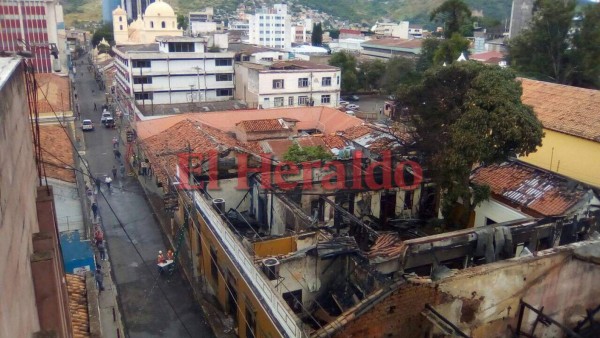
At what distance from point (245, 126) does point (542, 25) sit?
22.0 m

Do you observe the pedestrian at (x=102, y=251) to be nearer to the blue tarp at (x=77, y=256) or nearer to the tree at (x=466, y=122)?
the blue tarp at (x=77, y=256)

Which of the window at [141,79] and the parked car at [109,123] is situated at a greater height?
the window at [141,79]

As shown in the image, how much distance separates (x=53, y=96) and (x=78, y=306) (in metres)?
21.4

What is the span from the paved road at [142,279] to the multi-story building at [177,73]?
625 inches

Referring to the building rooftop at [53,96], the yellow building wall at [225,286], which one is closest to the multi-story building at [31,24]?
the building rooftop at [53,96]

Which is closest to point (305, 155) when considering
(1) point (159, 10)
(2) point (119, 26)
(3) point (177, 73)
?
(3) point (177, 73)

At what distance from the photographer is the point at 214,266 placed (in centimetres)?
1592

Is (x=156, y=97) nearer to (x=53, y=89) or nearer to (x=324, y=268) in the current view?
(x=53, y=89)

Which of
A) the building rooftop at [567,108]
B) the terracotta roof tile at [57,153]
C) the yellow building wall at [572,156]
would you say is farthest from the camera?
the building rooftop at [567,108]

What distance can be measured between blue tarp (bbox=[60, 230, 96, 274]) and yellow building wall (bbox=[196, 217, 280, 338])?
11.4ft

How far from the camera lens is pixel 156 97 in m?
43.6

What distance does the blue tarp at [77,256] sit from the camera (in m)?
15.1

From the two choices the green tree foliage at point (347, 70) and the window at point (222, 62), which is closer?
the window at point (222, 62)

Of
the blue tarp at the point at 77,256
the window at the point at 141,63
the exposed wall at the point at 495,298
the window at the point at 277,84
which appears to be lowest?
the blue tarp at the point at 77,256
